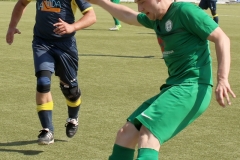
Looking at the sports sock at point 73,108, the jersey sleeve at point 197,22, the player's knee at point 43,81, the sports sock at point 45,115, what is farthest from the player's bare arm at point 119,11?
the sports sock at point 73,108

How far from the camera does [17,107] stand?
844 cm

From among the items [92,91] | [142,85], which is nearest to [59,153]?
[92,91]

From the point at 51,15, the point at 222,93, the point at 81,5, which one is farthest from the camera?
the point at 81,5

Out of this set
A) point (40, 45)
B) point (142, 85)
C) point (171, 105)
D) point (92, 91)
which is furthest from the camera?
point (142, 85)

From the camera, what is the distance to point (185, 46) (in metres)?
4.73

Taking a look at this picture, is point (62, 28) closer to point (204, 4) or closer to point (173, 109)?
point (173, 109)

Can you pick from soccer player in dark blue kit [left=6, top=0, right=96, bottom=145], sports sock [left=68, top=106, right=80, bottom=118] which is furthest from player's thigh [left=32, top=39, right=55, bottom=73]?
sports sock [left=68, top=106, right=80, bottom=118]

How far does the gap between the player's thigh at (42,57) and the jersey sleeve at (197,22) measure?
2334 millimetres

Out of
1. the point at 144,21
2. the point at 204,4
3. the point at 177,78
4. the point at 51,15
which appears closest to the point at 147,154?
the point at 177,78

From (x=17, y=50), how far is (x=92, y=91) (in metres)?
5.26

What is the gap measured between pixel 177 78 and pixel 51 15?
8.13ft

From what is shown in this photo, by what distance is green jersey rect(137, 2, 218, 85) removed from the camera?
184 inches

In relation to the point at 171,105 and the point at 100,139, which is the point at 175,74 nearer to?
the point at 171,105

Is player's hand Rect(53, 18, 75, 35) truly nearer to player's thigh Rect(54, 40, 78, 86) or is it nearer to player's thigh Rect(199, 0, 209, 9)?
player's thigh Rect(54, 40, 78, 86)
